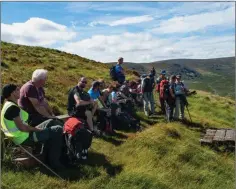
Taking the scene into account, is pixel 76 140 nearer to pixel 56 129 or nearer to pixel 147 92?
pixel 56 129

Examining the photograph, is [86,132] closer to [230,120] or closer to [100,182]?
[100,182]

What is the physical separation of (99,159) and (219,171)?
3.51 m

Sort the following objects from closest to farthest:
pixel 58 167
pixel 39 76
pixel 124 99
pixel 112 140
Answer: pixel 58 167 < pixel 39 76 < pixel 112 140 < pixel 124 99

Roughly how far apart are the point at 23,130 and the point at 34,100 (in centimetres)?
129

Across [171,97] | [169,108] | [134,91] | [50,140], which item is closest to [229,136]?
[169,108]

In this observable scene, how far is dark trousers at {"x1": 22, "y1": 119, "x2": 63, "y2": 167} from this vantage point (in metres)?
9.20

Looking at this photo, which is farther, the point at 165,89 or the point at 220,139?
the point at 165,89

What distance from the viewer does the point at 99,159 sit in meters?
10.9

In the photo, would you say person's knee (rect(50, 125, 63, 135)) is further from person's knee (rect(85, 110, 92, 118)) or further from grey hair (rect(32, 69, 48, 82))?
person's knee (rect(85, 110, 92, 118))

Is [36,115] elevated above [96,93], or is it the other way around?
[96,93]

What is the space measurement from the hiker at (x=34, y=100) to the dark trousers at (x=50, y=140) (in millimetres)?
592

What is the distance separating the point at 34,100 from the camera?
10.1 metres

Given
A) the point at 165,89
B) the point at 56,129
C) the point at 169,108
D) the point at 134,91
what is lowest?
the point at 169,108

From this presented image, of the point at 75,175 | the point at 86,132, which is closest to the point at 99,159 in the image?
the point at 86,132
